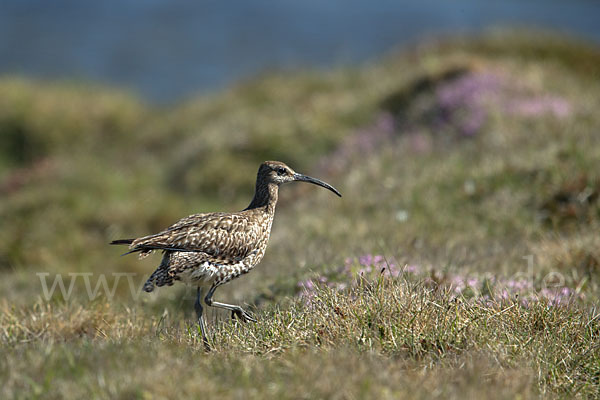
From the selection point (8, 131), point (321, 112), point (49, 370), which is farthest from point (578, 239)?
point (8, 131)

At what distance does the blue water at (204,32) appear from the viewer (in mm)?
43562

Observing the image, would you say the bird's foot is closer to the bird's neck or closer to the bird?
the bird

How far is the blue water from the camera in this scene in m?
43.6

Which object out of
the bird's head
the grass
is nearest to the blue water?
the grass

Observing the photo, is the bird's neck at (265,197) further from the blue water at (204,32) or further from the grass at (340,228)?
the blue water at (204,32)

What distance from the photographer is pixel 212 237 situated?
19.4 ft

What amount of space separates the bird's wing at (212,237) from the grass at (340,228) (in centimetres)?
59

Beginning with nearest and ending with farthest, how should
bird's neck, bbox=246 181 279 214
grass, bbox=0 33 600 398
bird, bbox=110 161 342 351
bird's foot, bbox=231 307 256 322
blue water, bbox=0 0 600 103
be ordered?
grass, bbox=0 33 600 398, bird's foot, bbox=231 307 256 322, bird, bbox=110 161 342 351, bird's neck, bbox=246 181 279 214, blue water, bbox=0 0 600 103

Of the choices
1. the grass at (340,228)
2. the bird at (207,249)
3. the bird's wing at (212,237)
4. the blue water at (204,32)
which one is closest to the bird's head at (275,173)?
the bird at (207,249)

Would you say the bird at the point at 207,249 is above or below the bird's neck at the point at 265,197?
below

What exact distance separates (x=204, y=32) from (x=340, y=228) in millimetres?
60681

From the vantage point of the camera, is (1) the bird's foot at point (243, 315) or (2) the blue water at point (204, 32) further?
(2) the blue water at point (204, 32)

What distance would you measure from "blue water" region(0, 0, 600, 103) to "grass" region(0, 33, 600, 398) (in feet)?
14.2

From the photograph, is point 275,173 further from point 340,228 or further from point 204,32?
point 204,32
